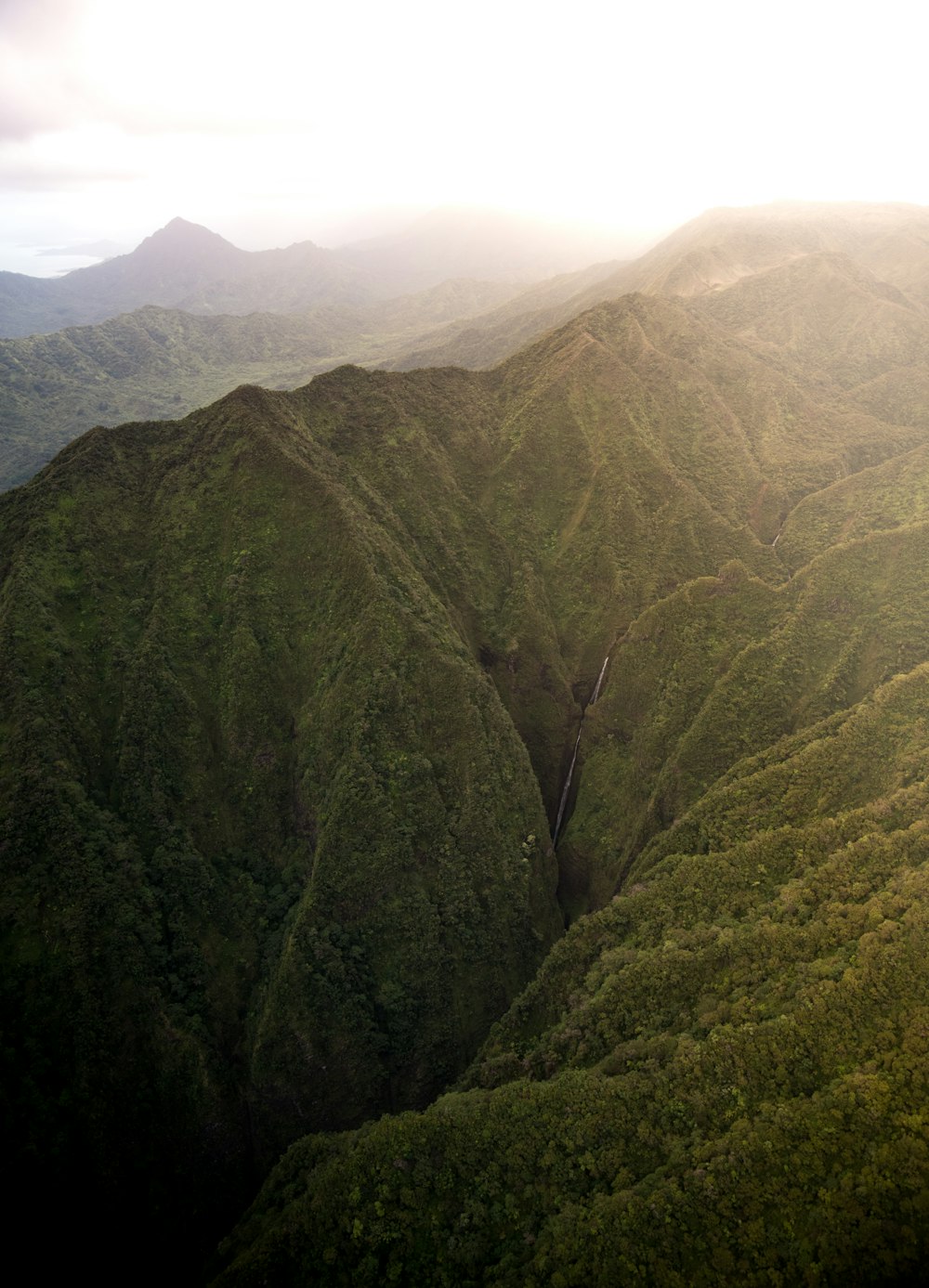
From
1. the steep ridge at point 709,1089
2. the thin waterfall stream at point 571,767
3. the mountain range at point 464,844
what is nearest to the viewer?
the steep ridge at point 709,1089

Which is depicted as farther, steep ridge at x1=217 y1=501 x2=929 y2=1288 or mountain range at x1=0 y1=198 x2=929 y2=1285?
mountain range at x1=0 y1=198 x2=929 y2=1285

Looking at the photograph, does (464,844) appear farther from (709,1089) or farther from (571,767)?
(709,1089)

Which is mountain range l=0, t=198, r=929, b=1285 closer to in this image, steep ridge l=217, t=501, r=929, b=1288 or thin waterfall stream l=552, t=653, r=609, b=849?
steep ridge l=217, t=501, r=929, b=1288

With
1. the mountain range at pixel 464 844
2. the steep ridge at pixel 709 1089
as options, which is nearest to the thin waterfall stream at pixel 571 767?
the mountain range at pixel 464 844

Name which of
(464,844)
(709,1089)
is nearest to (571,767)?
(464,844)

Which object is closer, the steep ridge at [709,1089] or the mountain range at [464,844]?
the steep ridge at [709,1089]

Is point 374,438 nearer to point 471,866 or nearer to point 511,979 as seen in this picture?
point 471,866

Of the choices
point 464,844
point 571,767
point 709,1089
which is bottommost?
point 571,767

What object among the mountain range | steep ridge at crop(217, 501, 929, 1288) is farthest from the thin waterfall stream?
steep ridge at crop(217, 501, 929, 1288)

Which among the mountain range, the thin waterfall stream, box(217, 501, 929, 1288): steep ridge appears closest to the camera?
box(217, 501, 929, 1288): steep ridge

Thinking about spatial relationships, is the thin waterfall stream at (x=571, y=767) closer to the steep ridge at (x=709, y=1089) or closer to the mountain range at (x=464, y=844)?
the mountain range at (x=464, y=844)
